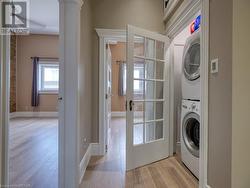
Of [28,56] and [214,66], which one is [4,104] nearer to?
[214,66]

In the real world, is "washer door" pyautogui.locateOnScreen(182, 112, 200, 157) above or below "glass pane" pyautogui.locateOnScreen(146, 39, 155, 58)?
below

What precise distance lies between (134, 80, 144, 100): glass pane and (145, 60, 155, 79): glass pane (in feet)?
0.54

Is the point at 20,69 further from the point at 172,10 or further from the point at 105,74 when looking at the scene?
the point at 172,10

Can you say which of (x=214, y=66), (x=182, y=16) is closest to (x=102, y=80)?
(x=182, y=16)

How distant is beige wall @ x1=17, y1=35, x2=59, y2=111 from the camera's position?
7691 mm

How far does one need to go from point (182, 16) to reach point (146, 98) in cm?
123

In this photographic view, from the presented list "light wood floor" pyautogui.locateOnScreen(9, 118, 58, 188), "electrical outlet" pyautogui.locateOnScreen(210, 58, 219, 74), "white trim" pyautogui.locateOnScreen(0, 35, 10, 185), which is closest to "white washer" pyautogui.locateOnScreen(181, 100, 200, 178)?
"electrical outlet" pyautogui.locateOnScreen(210, 58, 219, 74)

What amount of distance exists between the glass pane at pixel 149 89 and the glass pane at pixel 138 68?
172mm

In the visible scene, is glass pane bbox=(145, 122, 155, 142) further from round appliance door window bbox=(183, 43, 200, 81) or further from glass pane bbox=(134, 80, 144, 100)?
round appliance door window bbox=(183, 43, 200, 81)

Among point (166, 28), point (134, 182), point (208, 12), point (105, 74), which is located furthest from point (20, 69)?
point (208, 12)

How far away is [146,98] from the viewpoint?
9.87 feet

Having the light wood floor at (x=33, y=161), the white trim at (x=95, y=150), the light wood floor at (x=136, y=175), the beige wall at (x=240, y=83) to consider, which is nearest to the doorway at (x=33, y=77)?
the light wood floor at (x=33, y=161)

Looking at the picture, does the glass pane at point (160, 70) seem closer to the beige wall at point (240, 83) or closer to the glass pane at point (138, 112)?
the glass pane at point (138, 112)

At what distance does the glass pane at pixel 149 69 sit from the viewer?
2.99 metres
